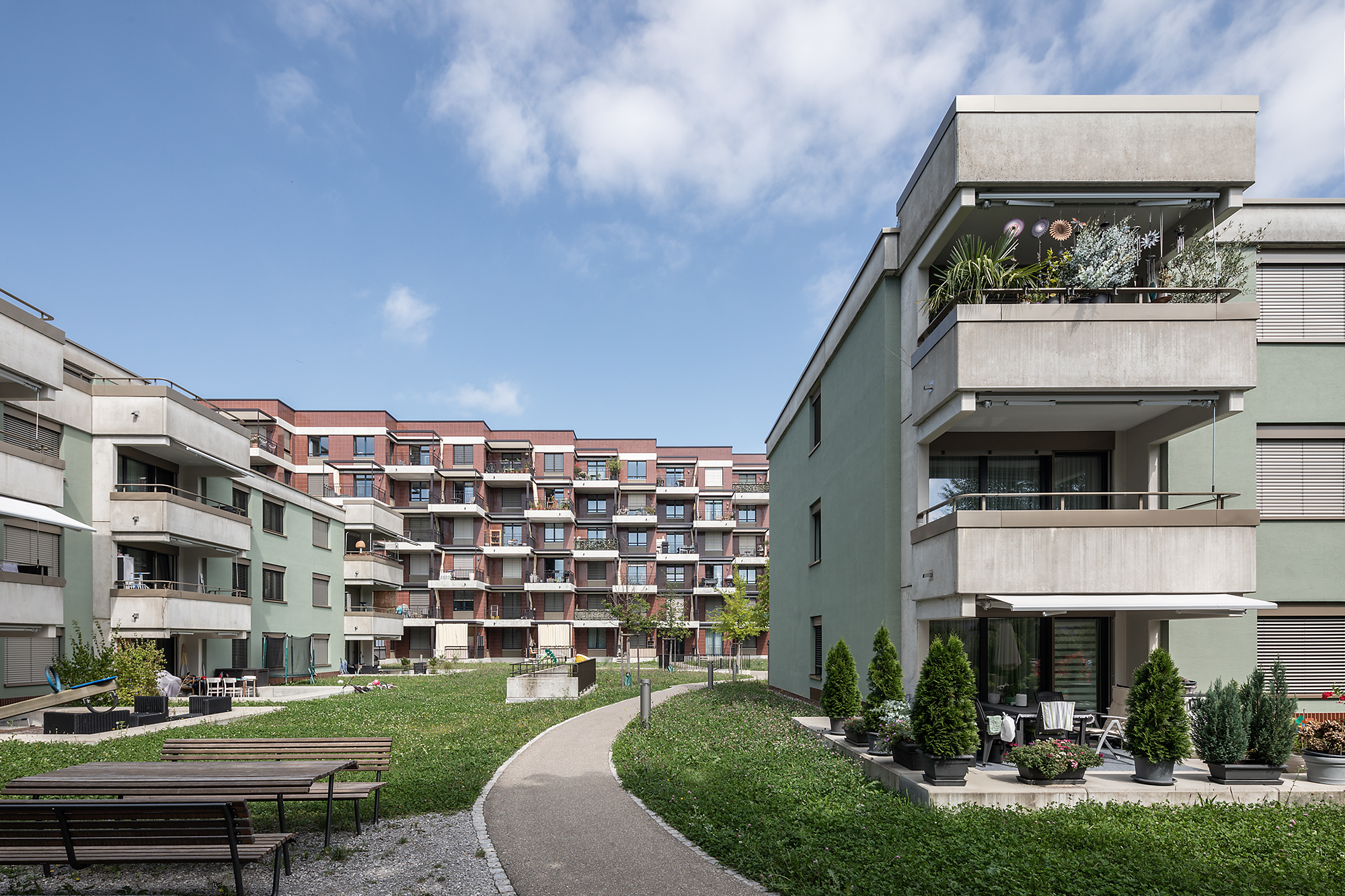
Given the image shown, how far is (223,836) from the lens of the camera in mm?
6645

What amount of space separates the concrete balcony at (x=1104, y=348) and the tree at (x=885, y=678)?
4.59 m

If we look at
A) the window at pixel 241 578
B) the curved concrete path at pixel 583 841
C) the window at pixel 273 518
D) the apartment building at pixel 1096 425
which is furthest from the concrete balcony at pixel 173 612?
the apartment building at pixel 1096 425

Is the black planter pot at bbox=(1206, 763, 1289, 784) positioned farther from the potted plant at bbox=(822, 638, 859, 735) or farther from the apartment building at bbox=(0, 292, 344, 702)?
the apartment building at bbox=(0, 292, 344, 702)

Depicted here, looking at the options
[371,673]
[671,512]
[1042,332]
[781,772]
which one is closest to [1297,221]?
[1042,332]

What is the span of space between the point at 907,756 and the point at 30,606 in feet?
72.5

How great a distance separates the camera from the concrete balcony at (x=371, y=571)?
47656 millimetres

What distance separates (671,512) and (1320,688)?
203 feet

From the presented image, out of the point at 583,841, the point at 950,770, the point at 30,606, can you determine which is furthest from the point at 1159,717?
the point at 30,606

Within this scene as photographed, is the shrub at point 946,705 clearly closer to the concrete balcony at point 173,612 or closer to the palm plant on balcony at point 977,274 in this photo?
the palm plant on balcony at point 977,274

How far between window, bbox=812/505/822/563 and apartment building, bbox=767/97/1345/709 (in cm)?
385

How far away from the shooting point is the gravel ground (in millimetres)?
7504

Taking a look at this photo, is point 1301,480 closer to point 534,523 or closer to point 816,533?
point 816,533

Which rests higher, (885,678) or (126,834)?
(126,834)

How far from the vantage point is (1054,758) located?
10539 mm
